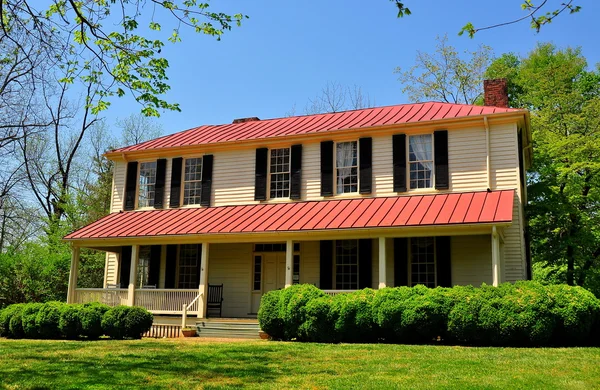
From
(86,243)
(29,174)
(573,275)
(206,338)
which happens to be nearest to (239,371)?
(206,338)

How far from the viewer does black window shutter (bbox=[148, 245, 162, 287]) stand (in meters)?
20.5

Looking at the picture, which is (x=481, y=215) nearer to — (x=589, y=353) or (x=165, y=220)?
(x=589, y=353)

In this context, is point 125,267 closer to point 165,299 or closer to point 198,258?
point 198,258

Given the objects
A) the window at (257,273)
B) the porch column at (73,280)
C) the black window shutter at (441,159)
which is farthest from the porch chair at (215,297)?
the black window shutter at (441,159)

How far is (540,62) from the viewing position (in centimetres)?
3341

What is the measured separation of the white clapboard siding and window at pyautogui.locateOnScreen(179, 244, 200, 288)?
8520mm

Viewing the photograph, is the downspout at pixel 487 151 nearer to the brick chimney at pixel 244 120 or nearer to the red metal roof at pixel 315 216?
the red metal roof at pixel 315 216

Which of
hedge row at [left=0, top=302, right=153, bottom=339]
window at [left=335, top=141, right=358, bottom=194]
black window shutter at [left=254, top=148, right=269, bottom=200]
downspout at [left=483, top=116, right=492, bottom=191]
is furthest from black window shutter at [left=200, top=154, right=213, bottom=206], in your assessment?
downspout at [left=483, top=116, right=492, bottom=191]

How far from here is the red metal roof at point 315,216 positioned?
1549 cm

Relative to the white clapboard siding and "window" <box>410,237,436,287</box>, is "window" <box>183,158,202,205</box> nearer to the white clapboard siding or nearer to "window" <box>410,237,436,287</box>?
"window" <box>410,237,436,287</box>

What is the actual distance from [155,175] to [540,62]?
2315cm

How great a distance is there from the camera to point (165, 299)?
60.3 ft

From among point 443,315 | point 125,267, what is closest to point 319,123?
point 125,267

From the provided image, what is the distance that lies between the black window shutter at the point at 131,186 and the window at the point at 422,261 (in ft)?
34.3
